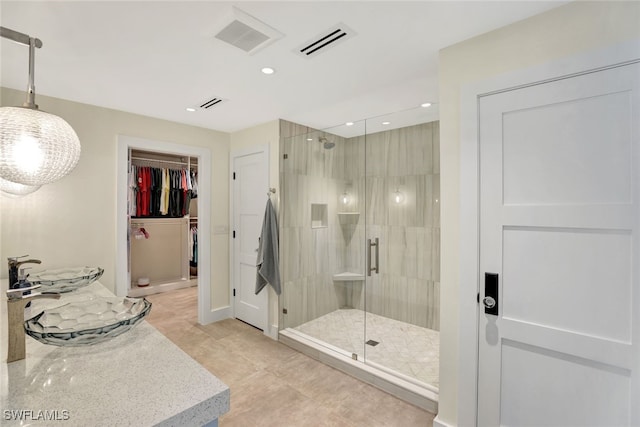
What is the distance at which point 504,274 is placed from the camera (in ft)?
5.57

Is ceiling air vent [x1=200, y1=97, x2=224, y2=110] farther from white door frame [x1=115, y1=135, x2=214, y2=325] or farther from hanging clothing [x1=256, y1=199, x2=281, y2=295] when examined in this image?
hanging clothing [x1=256, y1=199, x2=281, y2=295]

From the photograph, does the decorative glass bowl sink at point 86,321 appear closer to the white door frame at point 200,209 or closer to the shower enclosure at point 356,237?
the white door frame at point 200,209

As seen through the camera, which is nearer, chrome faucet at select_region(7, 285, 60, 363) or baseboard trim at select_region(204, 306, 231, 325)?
chrome faucet at select_region(7, 285, 60, 363)

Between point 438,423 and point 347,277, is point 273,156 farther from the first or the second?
point 438,423

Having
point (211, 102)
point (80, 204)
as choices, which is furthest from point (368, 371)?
point (80, 204)

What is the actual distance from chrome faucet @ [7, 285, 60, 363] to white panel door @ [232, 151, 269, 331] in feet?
8.20

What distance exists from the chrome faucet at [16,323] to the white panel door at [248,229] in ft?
8.20

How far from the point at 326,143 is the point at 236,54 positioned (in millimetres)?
1650

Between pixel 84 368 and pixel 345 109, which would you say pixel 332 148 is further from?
pixel 84 368

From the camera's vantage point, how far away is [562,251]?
5.01 feet

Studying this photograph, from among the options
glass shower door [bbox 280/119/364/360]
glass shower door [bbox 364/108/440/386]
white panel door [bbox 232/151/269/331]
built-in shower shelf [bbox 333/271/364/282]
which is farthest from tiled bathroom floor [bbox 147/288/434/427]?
built-in shower shelf [bbox 333/271/364/282]

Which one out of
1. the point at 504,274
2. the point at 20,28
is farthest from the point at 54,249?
the point at 504,274

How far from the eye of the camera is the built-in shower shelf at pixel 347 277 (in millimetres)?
3531

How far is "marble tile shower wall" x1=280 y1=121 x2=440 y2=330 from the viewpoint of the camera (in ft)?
11.1
